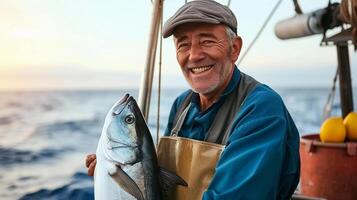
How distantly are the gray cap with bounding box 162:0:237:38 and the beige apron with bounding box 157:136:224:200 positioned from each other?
2.08 ft

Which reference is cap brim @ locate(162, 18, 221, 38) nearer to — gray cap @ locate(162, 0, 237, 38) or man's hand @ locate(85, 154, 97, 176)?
gray cap @ locate(162, 0, 237, 38)

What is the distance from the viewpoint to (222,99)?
104 inches

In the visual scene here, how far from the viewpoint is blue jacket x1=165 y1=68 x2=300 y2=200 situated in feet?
6.95

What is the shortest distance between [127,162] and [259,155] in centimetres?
72

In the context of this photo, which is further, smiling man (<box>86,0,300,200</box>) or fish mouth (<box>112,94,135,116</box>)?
fish mouth (<box>112,94,135,116</box>)

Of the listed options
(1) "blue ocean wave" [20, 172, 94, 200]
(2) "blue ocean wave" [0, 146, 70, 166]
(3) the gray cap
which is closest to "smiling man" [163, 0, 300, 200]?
(3) the gray cap

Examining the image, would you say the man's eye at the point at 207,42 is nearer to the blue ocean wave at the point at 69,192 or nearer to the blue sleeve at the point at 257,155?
the blue sleeve at the point at 257,155

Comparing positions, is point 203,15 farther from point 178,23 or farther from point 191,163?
point 191,163

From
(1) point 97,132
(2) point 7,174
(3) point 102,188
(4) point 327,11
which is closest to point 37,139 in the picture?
(1) point 97,132

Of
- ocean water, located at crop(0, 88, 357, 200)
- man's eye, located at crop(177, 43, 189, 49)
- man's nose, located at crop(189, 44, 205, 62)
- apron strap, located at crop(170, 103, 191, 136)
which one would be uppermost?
man's eye, located at crop(177, 43, 189, 49)

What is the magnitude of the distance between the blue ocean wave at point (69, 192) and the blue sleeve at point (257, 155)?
209 inches

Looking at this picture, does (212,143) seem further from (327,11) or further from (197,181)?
(327,11)

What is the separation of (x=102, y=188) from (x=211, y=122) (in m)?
0.69

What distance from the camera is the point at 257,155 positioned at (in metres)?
2.15
